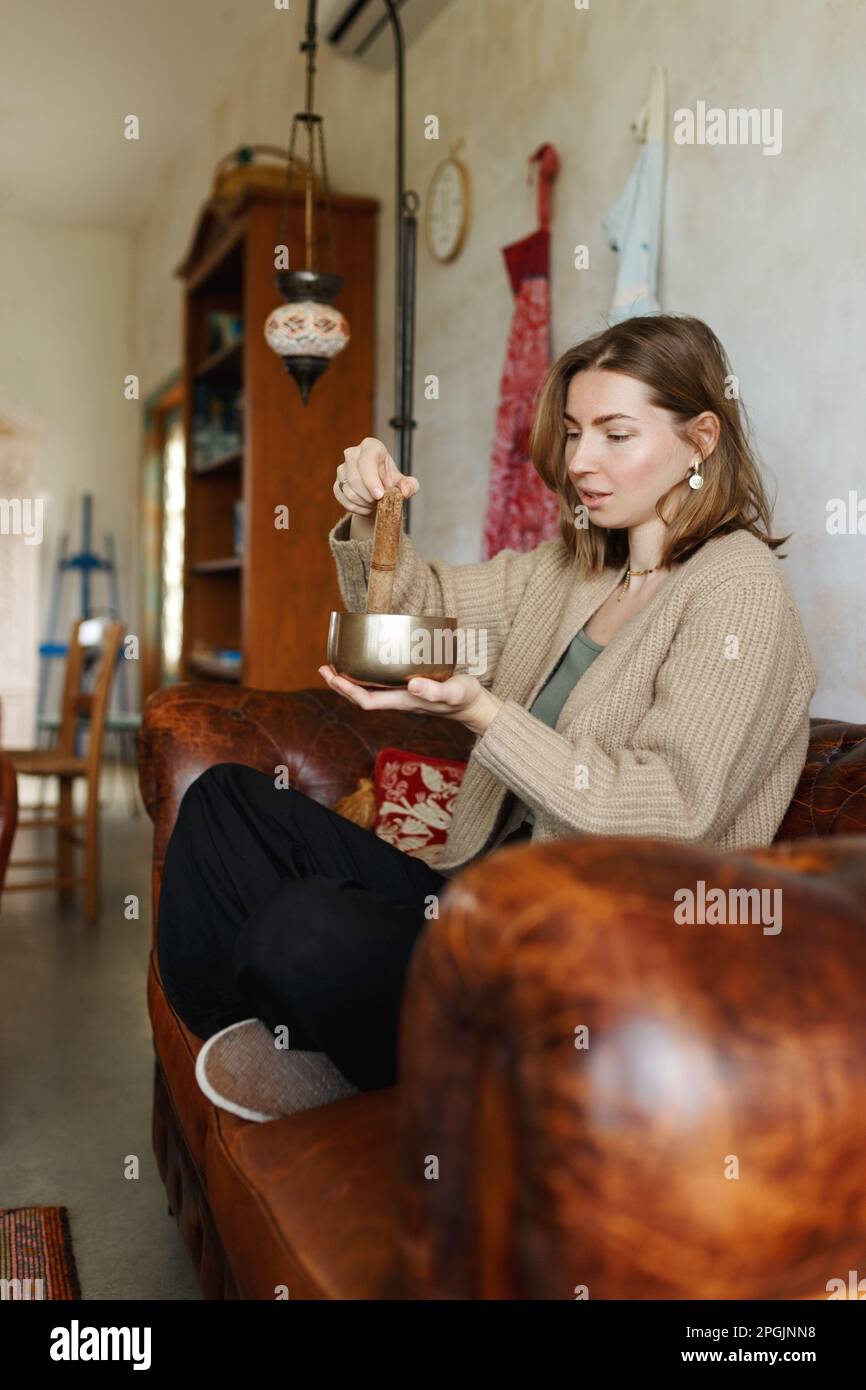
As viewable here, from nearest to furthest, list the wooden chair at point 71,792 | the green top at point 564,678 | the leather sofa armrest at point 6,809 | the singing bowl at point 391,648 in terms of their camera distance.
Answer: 1. the singing bowl at point 391,648
2. the green top at point 564,678
3. the leather sofa armrest at point 6,809
4. the wooden chair at point 71,792

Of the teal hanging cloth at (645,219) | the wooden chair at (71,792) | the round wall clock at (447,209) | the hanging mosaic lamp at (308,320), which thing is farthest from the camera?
the wooden chair at (71,792)

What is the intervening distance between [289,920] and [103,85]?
5501 mm

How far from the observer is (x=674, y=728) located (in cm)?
124

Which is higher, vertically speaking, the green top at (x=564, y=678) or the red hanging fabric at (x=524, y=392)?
the red hanging fabric at (x=524, y=392)

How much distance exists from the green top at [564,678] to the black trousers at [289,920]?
0.17 meters

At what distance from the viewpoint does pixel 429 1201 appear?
0.67 meters

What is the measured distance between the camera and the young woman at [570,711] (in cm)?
108

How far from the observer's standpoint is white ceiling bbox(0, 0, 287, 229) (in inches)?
187

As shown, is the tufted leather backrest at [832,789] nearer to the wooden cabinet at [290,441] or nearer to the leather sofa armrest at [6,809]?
the leather sofa armrest at [6,809]

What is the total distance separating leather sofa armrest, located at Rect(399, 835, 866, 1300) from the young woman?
43 cm

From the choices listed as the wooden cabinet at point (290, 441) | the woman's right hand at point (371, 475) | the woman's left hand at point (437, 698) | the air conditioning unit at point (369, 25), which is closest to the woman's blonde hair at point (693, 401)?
the woman's right hand at point (371, 475)

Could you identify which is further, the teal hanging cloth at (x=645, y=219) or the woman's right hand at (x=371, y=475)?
the teal hanging cloth at (x=645, y=219)

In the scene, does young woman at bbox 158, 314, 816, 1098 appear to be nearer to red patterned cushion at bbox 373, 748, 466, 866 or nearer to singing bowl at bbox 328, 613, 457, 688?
singing bowl at bbox 328, 613, 457, 688

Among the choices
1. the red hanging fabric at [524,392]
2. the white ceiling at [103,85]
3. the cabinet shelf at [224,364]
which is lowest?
the red hanging fabric at [524,392]
